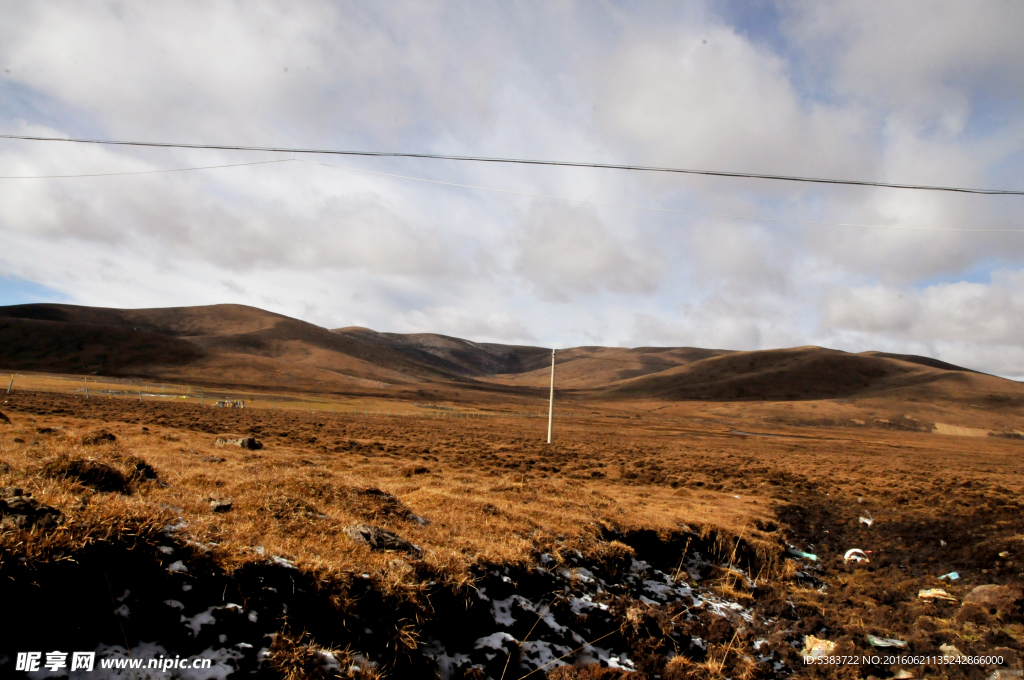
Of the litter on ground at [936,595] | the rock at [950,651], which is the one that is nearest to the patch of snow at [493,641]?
the rock at [950,651]

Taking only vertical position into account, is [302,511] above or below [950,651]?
above

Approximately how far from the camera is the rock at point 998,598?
412 inches

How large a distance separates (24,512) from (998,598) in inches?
681

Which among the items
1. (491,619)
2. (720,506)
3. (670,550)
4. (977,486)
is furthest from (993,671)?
(977,486)

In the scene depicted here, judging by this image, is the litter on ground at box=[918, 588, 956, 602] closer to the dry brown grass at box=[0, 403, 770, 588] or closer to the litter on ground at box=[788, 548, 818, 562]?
the litter on ground at box=[788, 548, 818, 562]

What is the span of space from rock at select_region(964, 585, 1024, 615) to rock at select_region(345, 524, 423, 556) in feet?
40.5

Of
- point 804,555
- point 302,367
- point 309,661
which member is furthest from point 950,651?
point 302,367

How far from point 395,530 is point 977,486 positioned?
3336 cm

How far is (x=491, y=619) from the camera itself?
742 centimetres

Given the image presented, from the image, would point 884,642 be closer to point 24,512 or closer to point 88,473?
point 24,512

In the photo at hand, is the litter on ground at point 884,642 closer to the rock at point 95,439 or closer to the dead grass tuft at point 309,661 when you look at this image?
the dead grass tuft at point 309,661

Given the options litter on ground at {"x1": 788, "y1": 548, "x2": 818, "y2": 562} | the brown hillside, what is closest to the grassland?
litter on ground at {"x1": 788, "y1": 548, "x2": 818, "y2": 562}

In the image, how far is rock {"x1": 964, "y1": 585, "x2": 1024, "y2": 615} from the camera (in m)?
10.5

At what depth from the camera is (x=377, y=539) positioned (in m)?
7.79
